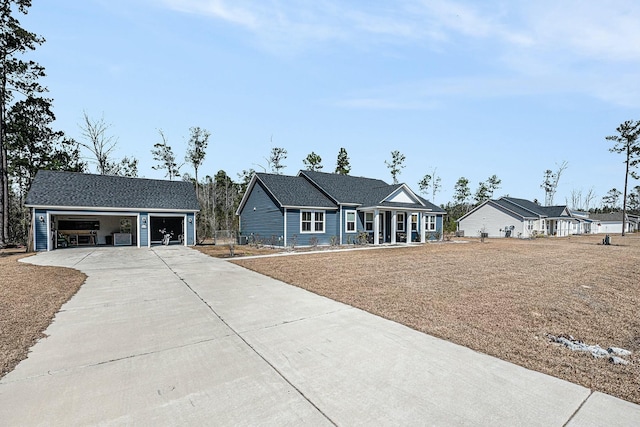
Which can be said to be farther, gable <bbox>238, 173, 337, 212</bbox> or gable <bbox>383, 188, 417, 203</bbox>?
gable <bbox>383, 188, 417, 203</bbox>

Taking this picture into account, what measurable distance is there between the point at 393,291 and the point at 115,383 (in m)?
5.75

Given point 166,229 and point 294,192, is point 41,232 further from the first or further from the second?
point 294,192

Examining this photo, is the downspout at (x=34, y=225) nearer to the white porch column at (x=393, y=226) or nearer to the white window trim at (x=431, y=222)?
the white porch column at (x=393, y=226)

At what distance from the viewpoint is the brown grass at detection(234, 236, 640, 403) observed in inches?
146

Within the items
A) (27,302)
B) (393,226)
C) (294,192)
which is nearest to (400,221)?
(393,226)

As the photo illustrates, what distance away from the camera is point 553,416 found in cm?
259

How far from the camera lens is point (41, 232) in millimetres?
18234

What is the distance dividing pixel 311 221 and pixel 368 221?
15.8ft

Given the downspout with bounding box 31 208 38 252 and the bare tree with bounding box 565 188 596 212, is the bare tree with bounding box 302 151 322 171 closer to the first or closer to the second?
the downspout with bounding box 31 208 38 252

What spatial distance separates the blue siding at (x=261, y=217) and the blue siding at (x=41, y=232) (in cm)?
1235

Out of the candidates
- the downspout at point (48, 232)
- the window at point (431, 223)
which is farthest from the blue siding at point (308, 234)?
the downspout at point (48, 232)

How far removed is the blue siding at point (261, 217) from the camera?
2022 centimetres

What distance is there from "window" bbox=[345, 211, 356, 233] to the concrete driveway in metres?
16.3

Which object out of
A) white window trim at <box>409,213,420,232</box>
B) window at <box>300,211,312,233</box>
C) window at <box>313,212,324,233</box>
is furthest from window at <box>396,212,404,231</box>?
window at <box>300,211,312,233</box>
